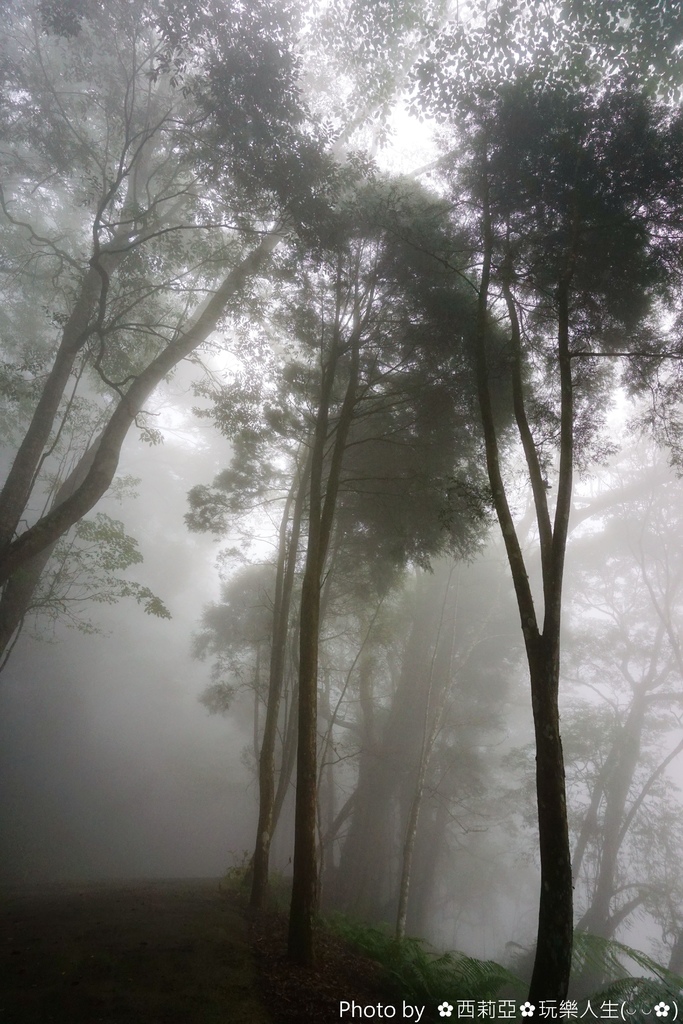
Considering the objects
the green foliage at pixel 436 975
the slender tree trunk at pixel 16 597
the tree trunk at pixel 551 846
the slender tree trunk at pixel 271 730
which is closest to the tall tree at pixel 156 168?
the slender tree trunk at pixel 16 597

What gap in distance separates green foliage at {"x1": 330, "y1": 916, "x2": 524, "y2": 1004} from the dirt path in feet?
4.93

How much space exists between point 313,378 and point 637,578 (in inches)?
782


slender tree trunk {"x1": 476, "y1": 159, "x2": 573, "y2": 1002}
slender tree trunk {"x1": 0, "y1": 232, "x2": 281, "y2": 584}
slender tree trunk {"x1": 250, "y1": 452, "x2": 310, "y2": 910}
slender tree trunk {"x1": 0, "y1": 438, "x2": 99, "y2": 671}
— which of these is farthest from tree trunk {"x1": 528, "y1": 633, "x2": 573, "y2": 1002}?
slender tree trunk {"x1": 0, "y1": 438, "x2": 99, "y2": 671}

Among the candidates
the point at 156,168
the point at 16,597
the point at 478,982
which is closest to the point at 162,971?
the point at 478,982

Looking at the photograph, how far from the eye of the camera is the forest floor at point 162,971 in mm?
3979

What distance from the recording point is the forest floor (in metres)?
3.98

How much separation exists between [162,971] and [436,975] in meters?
2.61

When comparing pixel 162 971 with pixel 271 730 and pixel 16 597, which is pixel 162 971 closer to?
pixel 271 730

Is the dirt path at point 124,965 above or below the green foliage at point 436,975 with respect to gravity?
below

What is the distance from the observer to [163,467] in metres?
35.1

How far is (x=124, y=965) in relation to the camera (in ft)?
15.6

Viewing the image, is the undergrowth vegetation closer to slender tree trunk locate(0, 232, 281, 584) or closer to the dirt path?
the dirt path

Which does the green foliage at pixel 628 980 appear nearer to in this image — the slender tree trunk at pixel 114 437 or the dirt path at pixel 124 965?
the dirt path at pixel 124 965

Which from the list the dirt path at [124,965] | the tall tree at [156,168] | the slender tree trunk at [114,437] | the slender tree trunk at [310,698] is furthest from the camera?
the tall tree at [156,168]
